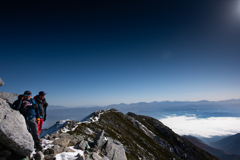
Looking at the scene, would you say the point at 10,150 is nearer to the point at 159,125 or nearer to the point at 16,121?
the point at 16,121

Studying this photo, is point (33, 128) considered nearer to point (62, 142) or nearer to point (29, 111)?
point (29, 111)

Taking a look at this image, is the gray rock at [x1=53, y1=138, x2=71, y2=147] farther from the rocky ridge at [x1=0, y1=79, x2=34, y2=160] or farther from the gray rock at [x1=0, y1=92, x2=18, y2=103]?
the gray rock at [x1=0, y1=92, x2=18, y2=103]

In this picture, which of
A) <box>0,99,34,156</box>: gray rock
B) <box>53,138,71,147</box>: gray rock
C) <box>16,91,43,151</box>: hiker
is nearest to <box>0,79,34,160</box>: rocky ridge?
<box>0,99,34,156</box>: gray rock

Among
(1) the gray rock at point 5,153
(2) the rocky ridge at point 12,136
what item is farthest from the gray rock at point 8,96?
(1) the gray rock at point 5,153

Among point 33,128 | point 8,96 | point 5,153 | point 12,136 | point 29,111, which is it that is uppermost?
point 8,96

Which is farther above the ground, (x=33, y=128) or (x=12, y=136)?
(x=12, y=136)

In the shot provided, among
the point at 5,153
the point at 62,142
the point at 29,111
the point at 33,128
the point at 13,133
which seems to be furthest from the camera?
the point at 62,142

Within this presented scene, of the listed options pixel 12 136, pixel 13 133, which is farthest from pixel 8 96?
pixel 12 136

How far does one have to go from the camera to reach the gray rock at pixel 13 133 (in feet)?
25.8

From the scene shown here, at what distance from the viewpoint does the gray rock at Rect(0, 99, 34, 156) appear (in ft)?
25.8

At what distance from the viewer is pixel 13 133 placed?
8.20 metres

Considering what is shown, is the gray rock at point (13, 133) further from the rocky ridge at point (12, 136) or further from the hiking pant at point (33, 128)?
the hiking pant at point (33, 128)

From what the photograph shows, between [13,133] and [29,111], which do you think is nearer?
[13,133]

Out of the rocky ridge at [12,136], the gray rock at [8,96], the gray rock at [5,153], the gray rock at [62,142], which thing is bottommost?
the gray rock at [62,142]
